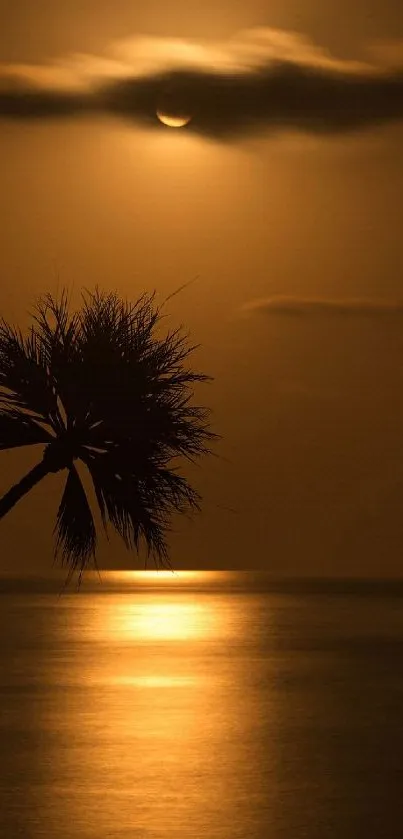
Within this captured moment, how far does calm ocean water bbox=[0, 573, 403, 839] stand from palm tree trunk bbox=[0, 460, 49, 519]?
2.07 m

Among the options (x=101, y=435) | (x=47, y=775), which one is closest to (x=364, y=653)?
(x=101, y=435)

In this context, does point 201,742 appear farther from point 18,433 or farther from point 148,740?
point 18,433

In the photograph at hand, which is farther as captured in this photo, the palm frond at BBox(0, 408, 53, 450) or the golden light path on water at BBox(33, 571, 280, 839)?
the palm frond at BBox(0, 408, 53, 450)

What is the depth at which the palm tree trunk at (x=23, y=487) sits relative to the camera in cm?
1848

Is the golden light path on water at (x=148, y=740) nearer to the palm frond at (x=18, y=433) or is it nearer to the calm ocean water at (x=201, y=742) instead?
the calm ocean water at (x=201, y=742)

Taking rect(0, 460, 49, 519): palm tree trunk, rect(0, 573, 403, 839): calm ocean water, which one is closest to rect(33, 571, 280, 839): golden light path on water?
rect(0, 573, 403, 839): calm ocean water

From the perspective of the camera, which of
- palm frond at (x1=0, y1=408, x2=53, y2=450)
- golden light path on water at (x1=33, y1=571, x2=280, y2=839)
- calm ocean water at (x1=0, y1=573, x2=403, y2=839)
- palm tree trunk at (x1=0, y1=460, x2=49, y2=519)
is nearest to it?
calm ocean water at (x1=0, y1=573, x2=403, y2=839)

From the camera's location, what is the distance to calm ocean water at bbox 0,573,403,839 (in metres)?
10.9

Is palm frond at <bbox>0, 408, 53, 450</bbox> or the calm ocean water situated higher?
palm frond at <bbox>0, 408, 53, 450</bbox>

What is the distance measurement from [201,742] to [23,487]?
4.74 m

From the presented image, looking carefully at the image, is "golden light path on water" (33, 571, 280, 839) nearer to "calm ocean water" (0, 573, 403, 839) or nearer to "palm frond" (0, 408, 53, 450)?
"calm ocean water" (0, 573, 403, 839)

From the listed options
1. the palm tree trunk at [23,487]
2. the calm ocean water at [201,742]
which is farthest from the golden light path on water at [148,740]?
the palm tree trunk at [23,487]

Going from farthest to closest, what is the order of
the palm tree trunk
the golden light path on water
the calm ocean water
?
the palm tree trunk < the golden light path on water < the calm ocean water

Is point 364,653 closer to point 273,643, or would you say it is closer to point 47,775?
point 273,643
